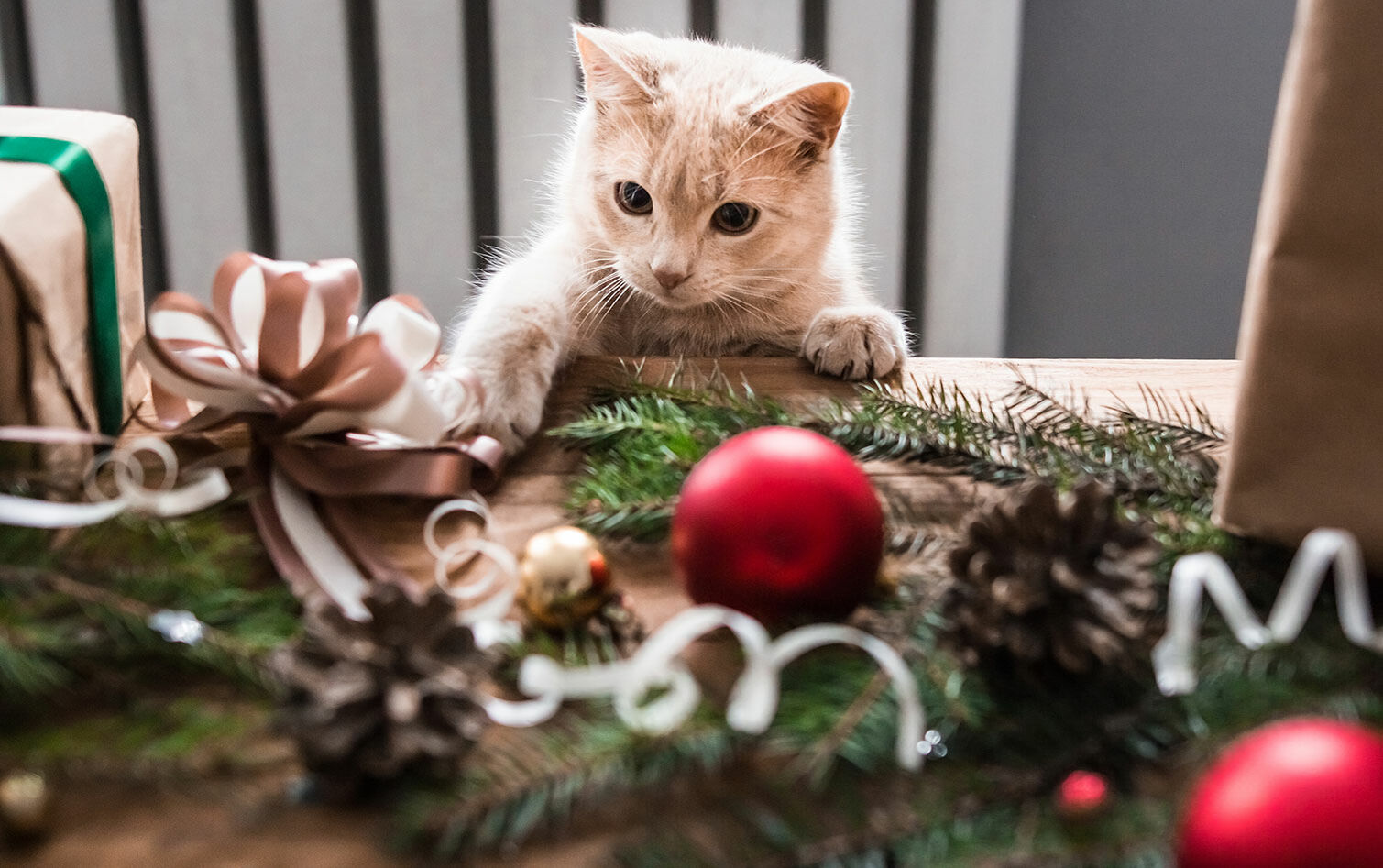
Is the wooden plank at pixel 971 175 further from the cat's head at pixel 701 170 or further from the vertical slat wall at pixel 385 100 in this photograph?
the cat's head at pixel 701 170

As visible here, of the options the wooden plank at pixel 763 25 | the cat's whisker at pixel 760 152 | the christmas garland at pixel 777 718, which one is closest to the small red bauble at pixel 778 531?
the christmas garland at pixel 777 718

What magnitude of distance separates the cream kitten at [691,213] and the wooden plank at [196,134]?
2.30ft

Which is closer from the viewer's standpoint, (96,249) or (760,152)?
(96,249)

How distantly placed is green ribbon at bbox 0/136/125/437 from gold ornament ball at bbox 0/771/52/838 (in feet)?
1.03

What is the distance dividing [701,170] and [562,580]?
578 mm

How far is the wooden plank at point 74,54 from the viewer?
1.44 meters

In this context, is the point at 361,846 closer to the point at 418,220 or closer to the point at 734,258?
the point at 734,258

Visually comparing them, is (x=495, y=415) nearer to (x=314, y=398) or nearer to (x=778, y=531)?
(x=314, y=398)

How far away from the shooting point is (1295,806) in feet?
0.97

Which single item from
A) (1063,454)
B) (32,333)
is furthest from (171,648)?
(1063,454)

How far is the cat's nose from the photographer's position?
3.07 ft

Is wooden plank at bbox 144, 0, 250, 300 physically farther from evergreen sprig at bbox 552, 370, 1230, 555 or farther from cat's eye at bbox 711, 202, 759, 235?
evergreen sprig at bbox 552, 370, 1230, 555

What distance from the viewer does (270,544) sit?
1.72 feet

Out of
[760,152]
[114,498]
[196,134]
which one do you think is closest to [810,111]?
[760,152]
